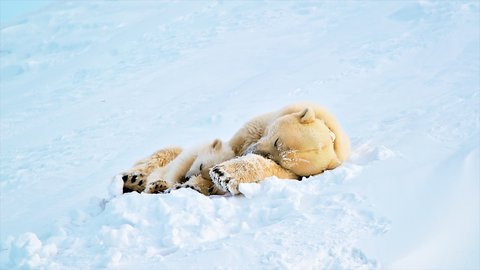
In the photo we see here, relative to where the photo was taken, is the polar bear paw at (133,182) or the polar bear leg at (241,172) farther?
the polar bear paw at (133,182)

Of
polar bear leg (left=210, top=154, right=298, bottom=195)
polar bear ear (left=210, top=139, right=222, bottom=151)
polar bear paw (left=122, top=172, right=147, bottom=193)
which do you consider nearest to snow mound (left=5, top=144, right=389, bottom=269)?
polar bear leg (left=210, top=154, right=298, bottom=195)

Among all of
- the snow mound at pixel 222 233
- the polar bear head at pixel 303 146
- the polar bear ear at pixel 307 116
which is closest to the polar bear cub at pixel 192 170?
the polar bear head at pixel 303 146

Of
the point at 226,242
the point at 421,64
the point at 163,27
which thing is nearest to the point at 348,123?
the point at 421,64

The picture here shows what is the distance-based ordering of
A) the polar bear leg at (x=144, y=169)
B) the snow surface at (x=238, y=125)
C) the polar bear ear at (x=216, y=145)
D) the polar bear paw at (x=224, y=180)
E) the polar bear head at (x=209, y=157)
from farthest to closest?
1. the polar bear leg at (x=144, y=169)
2. the polar bear ear at (x=216, y=145)
3. the polar bear head at (x=209, y=157)
4. the polar bear paw at (x=224, y=180)
5. the snow surface at (x=238, y=125)

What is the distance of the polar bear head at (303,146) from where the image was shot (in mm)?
4805

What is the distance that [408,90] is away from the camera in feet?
25.7

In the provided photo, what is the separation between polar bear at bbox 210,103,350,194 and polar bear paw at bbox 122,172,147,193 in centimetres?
121

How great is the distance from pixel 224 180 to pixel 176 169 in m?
1.26

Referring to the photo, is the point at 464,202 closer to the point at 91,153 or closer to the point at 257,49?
the point at 91,153

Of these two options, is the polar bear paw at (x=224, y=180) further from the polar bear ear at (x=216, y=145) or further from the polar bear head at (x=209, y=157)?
the polar bear ear at (x=216, y=145)

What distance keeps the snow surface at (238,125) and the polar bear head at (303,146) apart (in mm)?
366

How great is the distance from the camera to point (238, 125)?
8273 mm

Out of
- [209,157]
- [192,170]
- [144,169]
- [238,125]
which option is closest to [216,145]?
[209,157]

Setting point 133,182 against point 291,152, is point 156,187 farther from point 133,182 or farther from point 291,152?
point 291,152
